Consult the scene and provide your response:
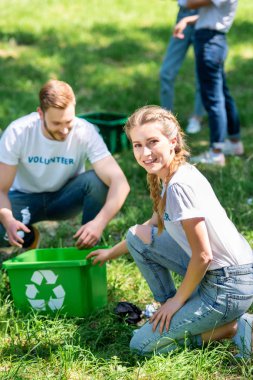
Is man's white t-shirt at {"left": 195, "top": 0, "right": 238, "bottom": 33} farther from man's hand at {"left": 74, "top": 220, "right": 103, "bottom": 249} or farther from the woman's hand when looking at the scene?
Result: the woman's hand

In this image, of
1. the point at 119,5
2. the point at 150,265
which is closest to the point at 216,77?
the point at 150,265

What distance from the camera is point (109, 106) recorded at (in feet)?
20.0

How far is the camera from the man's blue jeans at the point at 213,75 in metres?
4.72

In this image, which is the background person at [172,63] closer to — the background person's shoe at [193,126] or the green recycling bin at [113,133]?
the background person's shoe at [193,126]

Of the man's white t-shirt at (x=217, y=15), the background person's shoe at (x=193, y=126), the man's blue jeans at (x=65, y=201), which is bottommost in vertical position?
the man's blue jeans at (x=65, y=201)

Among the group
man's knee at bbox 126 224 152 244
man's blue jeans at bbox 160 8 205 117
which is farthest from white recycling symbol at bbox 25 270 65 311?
Result: man's blue jeans at bbox 160 8 205 117

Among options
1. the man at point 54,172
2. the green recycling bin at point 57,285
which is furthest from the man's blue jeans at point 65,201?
the green recycling bin at point 57,285

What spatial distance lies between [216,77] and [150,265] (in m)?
2.28

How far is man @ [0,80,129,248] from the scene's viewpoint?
329cm

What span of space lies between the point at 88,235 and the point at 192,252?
2.32 feet

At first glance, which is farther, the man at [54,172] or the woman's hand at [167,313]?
the man at [54,172]

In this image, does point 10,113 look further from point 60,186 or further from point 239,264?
point 239,264

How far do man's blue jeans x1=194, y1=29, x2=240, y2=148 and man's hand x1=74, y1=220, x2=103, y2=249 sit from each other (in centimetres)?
199

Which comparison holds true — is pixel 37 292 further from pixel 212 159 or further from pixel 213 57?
pixel 213 57
